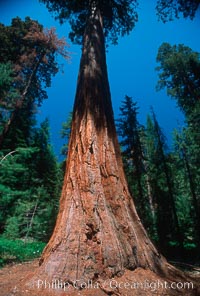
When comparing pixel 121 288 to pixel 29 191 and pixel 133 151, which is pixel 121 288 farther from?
pixel 133 151

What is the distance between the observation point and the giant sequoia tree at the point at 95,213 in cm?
286

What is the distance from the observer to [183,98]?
20812 mm

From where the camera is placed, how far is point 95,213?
316 cm

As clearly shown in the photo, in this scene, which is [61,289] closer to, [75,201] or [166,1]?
[75,201]

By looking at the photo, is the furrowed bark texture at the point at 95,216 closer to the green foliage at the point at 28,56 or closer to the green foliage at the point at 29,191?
the green foliage at the point at 29,191

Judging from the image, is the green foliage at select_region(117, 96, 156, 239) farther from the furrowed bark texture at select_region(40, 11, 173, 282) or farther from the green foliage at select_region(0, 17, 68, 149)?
the furrowed bark texture at select_region(40, 11, 173, 282)

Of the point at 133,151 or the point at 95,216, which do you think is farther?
the point at 133,151

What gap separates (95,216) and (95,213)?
0.15ft

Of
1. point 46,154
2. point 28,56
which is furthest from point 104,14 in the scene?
point 46,154

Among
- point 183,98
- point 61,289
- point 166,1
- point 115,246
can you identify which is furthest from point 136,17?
point 183,98

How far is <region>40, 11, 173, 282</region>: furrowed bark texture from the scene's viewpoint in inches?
112

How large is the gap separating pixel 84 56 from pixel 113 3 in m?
5.15

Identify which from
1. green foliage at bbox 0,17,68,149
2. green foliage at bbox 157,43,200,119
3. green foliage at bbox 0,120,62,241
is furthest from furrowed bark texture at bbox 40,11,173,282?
green foliage at bbox 157,43,200,119

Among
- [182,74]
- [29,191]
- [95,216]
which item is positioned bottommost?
[95,216]
